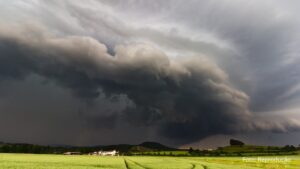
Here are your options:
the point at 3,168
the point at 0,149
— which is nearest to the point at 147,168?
the point at 3,168

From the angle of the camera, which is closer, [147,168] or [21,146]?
[147,168]

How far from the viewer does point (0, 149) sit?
166500mm

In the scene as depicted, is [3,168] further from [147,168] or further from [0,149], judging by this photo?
[0,149]

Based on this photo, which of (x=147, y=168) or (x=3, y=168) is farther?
(x=147, y=168)

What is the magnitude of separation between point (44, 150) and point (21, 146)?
1458 centimetres

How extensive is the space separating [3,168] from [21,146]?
160 metres

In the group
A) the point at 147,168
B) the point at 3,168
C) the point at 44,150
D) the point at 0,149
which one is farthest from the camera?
the point at 44,150

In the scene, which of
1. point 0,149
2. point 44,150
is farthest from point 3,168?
point 44,150

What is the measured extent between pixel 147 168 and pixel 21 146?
150609mm

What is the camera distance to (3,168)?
2647 cm

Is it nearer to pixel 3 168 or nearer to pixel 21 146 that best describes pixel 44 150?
pixel 21 146

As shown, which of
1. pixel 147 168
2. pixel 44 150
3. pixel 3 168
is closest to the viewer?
pixel 3 168

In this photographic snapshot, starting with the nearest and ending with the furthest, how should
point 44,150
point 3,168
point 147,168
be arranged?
1. point 3,168
2. point 147,168
3. point 44,150

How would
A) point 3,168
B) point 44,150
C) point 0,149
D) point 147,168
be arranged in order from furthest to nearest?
point 44,150
point 0,149
point 147,168
point 3,168
